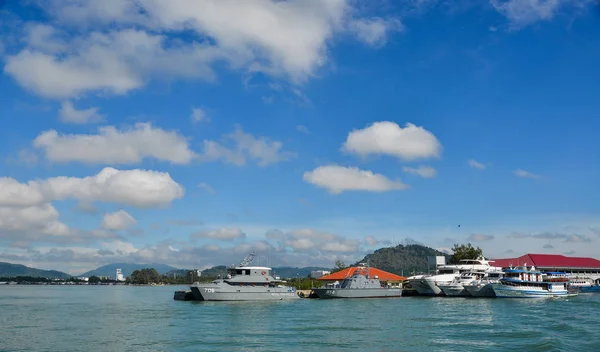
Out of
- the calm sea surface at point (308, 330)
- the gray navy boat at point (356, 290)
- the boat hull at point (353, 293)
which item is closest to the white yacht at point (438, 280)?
the gray navy boat at point (356, 290)

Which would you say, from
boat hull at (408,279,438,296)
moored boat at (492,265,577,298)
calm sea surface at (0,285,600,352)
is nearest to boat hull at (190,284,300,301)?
calm sea surface at (0,285,600,352)

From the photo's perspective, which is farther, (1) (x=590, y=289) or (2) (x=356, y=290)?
(1) (x=590, y=289)

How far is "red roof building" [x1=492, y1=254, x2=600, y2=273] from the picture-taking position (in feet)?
315

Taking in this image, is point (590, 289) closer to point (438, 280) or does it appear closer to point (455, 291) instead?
point (438, 280)

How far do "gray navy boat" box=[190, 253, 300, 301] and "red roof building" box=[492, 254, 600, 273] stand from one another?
54.1m

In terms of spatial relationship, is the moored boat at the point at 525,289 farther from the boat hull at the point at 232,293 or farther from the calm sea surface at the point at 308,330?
the boat hull at the point at 232,293

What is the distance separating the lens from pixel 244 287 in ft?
182

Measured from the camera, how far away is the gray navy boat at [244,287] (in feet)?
→ 180

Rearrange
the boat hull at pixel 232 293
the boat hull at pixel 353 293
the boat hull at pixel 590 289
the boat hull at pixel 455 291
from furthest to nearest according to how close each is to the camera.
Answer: the boat hull at pixel 590 289 → the boat hull at pixel 455 291 → the boat hull at pixel 353 293 → the boat hull at pixel 232 293

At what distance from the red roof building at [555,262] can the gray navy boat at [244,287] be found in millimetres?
54108

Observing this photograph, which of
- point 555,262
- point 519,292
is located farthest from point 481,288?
point 555,262

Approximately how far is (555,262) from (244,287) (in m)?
70.5

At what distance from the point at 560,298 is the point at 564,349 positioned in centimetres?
4305

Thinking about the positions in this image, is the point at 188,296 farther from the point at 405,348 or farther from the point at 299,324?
the point at 405,348
